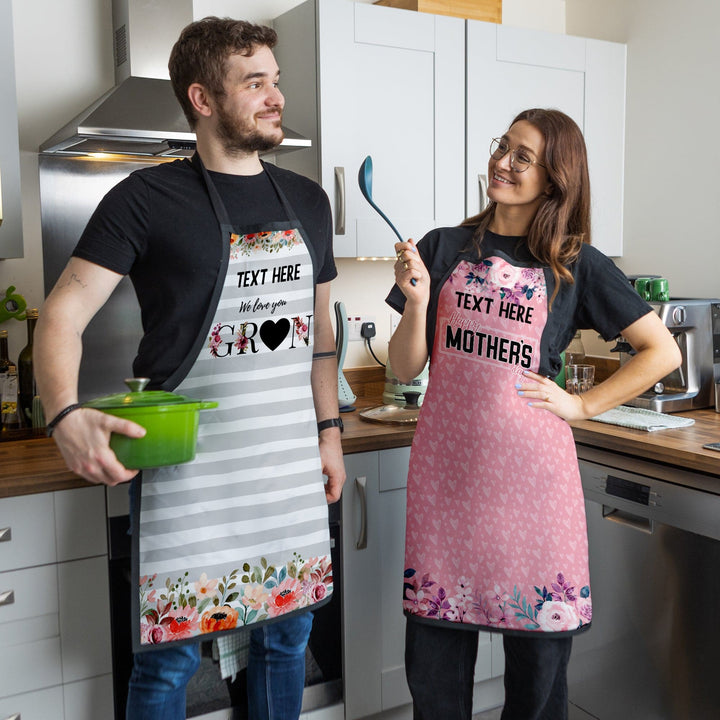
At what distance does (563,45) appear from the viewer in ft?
8.45

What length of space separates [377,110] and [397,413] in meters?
0.86

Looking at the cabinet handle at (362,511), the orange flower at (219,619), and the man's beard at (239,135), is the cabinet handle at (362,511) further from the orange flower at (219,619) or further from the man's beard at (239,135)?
the man's beard at (239,135)

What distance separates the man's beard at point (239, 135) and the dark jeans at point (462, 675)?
0.99m

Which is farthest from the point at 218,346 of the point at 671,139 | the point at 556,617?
the point at 671,139

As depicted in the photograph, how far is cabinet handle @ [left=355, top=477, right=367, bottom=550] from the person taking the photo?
2.07 meters

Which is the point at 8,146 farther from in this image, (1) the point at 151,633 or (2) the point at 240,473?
(1) the point at 151,633

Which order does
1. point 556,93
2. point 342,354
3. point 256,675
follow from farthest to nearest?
1. point 556,93
2. point 342,354
3. point 256,675

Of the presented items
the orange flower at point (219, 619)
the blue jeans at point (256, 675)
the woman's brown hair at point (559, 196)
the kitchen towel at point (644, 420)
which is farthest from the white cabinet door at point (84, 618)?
the kitchen towel at point (644, 420)

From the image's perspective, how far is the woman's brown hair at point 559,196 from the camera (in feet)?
5.23

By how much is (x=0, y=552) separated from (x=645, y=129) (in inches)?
89.0

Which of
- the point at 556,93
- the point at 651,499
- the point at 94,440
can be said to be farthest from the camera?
the point at 556,93

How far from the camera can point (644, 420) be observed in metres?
2.10

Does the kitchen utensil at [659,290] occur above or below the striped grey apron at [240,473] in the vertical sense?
above

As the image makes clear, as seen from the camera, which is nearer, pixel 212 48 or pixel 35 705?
pixel 212 48
